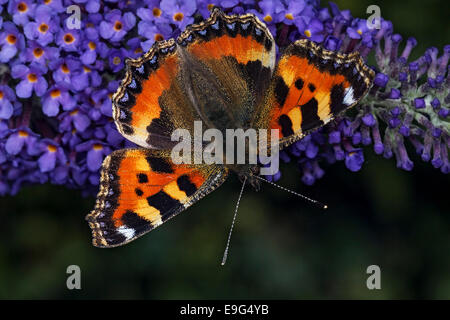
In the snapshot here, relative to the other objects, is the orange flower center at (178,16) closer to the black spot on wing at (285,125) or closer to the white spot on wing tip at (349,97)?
the black spot on wing at (285,125)

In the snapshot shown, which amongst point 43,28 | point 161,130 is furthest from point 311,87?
point 43,28

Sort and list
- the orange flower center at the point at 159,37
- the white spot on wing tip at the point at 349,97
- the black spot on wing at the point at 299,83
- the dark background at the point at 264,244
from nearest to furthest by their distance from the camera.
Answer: the white spot on wing tip at the point at 349,97 → the black spot on wing at the point at 299,83 → the orange flower center at the point at 159,37 → the dark background at the point at 264,244

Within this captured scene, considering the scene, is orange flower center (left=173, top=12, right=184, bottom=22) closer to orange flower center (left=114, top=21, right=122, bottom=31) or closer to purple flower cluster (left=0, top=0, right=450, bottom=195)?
purple flower cluster (left=0, top=0, right=450, bottom=195)

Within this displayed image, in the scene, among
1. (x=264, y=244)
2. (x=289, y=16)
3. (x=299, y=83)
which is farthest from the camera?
(x=264, y=244)

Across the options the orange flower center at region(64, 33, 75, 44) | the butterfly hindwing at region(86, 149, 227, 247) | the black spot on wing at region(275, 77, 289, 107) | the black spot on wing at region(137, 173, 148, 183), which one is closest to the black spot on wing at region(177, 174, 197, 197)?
the butterfly hindwing at region(86, 149, 227, 247)

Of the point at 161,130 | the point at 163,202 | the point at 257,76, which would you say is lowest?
the point at 163,202

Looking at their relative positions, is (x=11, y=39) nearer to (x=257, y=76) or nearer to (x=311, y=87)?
(x=257, y=76)

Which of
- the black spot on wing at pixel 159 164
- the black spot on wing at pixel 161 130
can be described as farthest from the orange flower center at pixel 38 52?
the black spot on wing at pixel 159 164

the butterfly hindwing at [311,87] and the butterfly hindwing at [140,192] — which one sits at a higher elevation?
the butterfly hindwing at [311,87]
